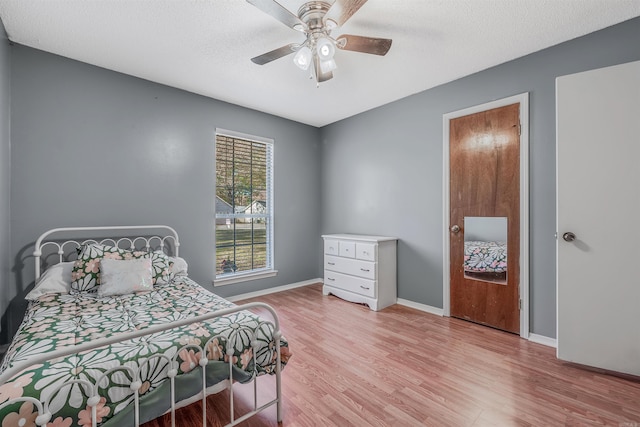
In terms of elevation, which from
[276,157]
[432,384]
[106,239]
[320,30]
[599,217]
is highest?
[320,30]

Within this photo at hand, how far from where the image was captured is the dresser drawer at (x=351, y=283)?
3.34m

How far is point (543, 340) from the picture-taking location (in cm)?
243

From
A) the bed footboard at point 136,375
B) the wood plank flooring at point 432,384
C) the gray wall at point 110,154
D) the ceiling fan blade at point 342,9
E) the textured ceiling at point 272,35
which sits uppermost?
the textured ceiling at point 272,35

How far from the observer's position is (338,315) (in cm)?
316

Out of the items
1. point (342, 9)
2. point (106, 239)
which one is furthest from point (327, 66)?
point (106, 239)

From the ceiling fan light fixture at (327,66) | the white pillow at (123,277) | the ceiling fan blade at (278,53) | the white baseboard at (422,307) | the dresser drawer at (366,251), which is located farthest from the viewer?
the dresser drawer at (366,251)

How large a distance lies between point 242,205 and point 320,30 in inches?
98.2

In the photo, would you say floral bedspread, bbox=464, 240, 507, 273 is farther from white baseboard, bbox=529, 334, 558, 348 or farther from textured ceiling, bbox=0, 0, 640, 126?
textured ceiling, bbox=0, 0, 640, 126

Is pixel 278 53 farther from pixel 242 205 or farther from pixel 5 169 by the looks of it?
pixel 5 169

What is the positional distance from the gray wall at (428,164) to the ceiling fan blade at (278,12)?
200 centimetres

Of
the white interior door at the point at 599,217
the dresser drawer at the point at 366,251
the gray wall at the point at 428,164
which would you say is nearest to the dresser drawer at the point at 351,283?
the dresser drawer at the point at 366,251

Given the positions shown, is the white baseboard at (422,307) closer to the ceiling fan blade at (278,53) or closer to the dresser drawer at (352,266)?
the dresser drawer at (352,266)

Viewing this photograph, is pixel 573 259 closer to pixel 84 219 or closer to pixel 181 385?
pixel 181 385

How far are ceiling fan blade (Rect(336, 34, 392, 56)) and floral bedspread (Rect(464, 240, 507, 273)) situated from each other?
6.81ft
